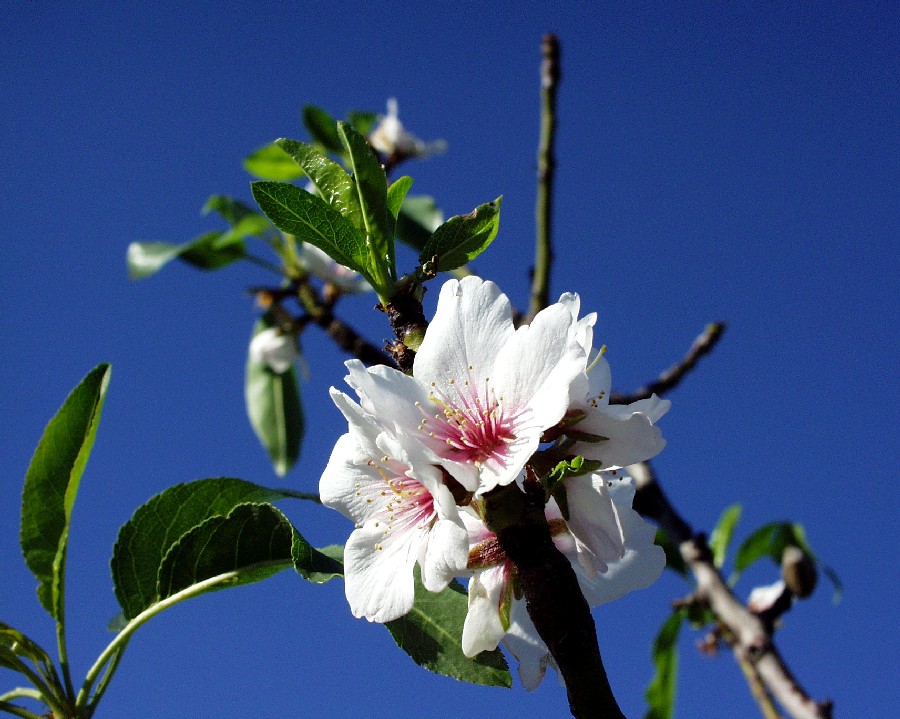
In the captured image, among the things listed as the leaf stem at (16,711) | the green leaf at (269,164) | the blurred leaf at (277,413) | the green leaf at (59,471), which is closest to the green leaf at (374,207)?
the green leaf at (59,471)

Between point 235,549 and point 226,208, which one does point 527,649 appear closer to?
point 235,549

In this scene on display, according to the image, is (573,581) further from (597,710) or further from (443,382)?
(443,382)

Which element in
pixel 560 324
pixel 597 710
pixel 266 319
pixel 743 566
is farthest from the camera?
pixel 266 319

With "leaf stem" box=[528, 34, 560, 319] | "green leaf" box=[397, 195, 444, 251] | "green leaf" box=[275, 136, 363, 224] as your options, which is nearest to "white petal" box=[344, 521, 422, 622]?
"green leaf" box=[275, 136, 363, 224]

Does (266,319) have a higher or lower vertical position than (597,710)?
higher

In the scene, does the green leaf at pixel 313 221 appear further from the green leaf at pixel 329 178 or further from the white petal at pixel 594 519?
the white petal at pixel 594 519

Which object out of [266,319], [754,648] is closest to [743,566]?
[754,648]
